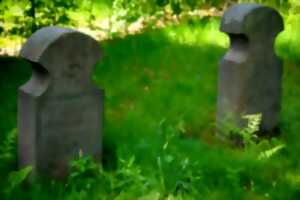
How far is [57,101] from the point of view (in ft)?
15.2

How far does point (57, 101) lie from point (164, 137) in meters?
1.07

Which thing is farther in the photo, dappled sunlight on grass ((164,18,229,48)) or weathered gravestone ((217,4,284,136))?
dappled sunlight on grass ((164,18,229,48))

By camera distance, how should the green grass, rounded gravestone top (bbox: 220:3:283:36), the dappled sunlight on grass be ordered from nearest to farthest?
the green grass, rounded gravestone top (bbox: 220:3:283:36), the dappled sunlight on grass

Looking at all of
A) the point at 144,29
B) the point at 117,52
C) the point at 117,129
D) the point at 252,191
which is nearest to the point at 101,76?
the point at 117,52

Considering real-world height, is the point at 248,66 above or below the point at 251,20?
below

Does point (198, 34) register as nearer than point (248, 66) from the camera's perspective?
No

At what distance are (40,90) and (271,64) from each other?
2.60 metres

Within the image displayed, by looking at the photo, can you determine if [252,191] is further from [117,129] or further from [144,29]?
[144,29]

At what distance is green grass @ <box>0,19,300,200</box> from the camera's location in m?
4.48

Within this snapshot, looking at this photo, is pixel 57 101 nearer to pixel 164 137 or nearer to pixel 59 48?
pixel 59 48

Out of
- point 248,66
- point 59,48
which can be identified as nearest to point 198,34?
point 248,66

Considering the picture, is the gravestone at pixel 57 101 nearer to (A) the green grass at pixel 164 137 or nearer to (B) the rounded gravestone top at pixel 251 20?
(A) the green grass at pixel 164 137

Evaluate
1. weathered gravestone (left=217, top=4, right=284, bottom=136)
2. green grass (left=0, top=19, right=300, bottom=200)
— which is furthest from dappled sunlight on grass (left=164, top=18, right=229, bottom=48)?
weathered gravestone (left=217, top=4, right=284, bottom=136)

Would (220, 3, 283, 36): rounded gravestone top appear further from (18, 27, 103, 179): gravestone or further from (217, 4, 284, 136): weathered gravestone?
(18, 27, 103, 179): gravestone
